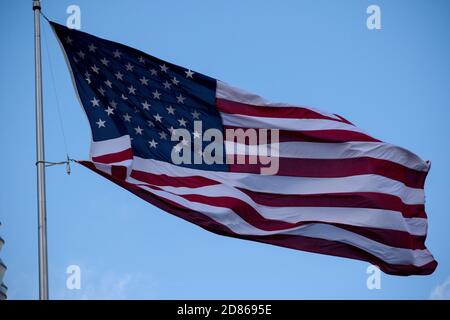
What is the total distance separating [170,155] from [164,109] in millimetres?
1010

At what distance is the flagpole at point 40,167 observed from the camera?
50.3ft

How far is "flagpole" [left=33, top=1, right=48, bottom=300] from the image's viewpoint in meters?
15.3

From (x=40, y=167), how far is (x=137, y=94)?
3697 mm

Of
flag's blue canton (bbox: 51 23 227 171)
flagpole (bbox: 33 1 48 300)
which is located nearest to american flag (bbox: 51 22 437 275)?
flag's blue canton (bbox: 51 23 227 171)

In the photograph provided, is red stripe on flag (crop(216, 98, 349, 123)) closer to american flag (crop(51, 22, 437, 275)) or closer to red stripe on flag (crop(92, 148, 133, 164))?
american flag (crop(51, 22, 437, 275))

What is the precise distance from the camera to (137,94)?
19578mm

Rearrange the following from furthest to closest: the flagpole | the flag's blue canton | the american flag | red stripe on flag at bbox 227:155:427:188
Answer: red stripe on flag at bbox 227:155:427:188 → the flag's blue canton → the american flag → the flagpole

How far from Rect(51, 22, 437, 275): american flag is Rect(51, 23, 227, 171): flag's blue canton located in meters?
0.02
